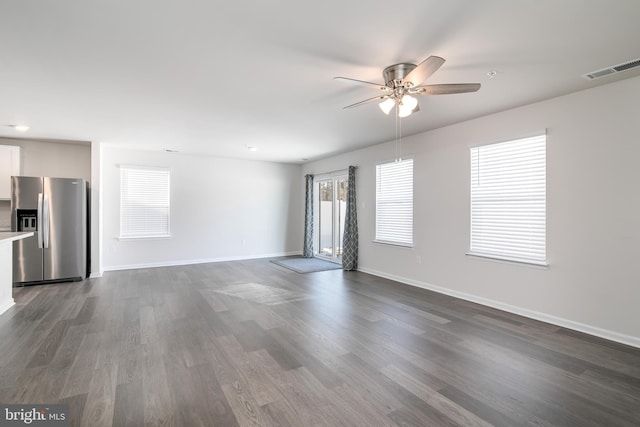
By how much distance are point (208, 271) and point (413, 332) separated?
181 inches

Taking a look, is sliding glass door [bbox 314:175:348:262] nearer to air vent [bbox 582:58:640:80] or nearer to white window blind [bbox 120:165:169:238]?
white window blind [bbox 120:165:169:238]

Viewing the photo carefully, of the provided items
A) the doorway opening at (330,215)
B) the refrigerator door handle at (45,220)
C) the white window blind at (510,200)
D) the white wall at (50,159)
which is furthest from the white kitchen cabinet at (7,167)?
the white window blind at (510,200)

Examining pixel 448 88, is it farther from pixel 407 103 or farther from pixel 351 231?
pixel 351 231

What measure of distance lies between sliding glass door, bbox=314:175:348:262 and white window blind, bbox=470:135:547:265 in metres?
3.40

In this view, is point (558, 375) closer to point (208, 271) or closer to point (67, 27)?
Result: point (67, 27)

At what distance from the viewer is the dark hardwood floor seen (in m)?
2.00

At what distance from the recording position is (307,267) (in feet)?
22.4

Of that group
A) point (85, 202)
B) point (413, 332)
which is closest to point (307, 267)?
point (413, 332)

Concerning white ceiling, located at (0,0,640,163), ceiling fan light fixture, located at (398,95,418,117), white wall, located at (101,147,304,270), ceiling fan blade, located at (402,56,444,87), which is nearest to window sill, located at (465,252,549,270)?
white ceiling, located at (0,0,640,163)

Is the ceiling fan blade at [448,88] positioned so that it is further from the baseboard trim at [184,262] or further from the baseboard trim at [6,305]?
the baseboard trim at [184,262]

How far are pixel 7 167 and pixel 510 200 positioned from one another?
8.21 metres

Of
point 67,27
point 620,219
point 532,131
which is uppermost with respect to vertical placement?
point 67,27

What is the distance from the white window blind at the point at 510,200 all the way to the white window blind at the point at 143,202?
6.32 meters

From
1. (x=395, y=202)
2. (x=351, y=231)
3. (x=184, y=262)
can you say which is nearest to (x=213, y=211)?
(x=184, y=262)
